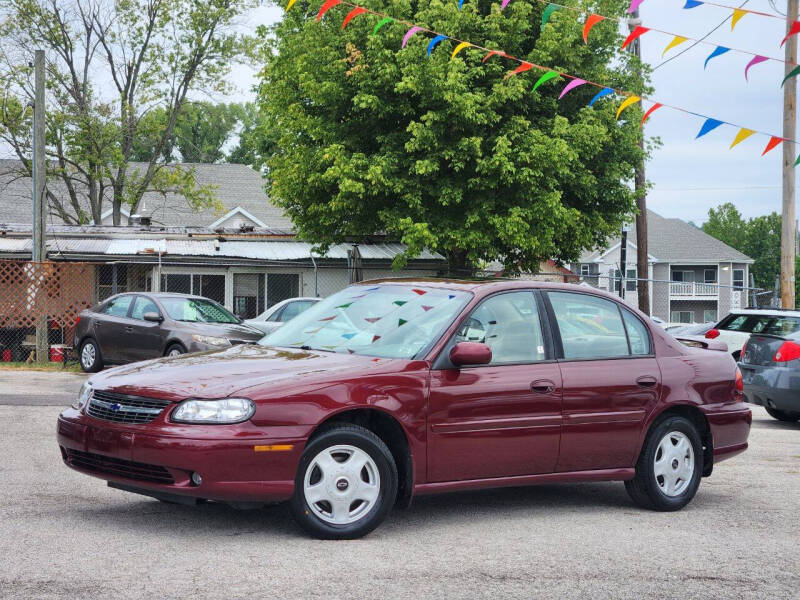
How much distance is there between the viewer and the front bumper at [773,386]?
44.3ft

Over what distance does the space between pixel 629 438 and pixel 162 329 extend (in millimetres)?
12631

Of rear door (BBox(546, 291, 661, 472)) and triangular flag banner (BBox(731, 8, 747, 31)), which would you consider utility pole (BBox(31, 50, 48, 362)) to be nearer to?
triangular flag banner (BBox(731, 8, 747, 31))

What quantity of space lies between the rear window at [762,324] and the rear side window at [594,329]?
7.66 meters

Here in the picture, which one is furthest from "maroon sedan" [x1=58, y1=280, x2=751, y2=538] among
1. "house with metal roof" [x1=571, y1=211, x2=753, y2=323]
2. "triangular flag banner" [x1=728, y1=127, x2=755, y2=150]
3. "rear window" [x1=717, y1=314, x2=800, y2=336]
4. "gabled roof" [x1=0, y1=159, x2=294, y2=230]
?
"house with metal roof" [x1=571, y1=211, x2=753, y2=323]

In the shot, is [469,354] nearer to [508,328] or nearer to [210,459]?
[508,328]

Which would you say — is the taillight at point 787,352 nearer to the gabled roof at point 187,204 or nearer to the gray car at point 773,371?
the gray car at point 773,371

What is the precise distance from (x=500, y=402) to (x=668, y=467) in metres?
1.61

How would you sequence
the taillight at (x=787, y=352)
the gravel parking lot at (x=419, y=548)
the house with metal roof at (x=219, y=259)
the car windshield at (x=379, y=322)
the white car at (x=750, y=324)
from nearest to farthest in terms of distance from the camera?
the gravel parking lot at (x=419, y=548) → the car windshield at (x=379, y=322) → the taillight at (x=787, y=352) → the white car at (x=750, y=324) → the house with metal roof at (x=219, y=259)

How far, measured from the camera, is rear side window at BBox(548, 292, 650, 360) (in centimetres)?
708

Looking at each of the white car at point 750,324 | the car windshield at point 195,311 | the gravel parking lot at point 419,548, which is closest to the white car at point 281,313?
the car windshield at point 195,311

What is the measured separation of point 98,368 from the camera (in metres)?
19.6

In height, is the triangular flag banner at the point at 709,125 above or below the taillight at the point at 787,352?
above

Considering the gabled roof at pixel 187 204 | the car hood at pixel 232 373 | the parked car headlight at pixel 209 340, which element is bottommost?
the parked car headlight at pixel 209 340

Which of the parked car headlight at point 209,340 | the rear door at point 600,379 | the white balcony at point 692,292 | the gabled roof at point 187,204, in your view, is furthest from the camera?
the white balcony at point 692,292
